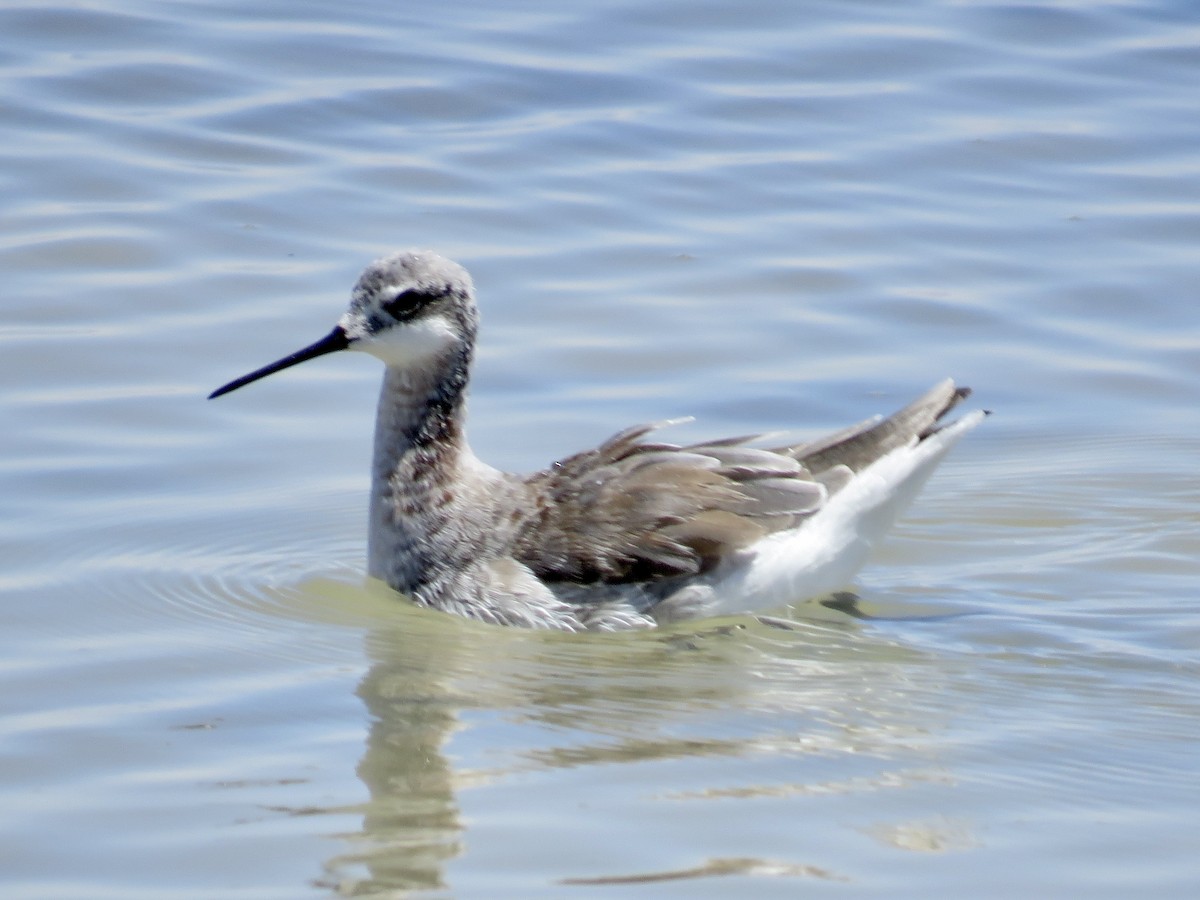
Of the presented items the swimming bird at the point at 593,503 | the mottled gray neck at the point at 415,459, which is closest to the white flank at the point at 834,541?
the swimming bird at the point at 593,503

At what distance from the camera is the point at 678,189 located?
1352 cm

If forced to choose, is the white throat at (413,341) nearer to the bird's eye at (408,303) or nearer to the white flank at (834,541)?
the bird's eye at (408,303)

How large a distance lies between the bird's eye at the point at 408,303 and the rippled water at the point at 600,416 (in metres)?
1.13

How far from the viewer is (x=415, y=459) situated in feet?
27.9

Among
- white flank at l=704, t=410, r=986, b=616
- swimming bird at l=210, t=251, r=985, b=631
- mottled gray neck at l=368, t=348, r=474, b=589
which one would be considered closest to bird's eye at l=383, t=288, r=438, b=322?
swimming bird at l=210, t=251, r=985, b=631

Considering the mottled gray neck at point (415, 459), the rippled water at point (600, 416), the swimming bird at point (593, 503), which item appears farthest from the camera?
the mottled gray neck at point (415, 459)

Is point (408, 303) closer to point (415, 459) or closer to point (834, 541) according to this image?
point (415, 459)

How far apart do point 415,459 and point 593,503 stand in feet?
2.96

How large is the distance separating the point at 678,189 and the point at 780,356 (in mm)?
2832

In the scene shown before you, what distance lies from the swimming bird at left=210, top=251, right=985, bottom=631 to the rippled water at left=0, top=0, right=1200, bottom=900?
0.59 feet

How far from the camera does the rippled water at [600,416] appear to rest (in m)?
5.71

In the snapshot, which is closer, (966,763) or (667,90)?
(966,763)

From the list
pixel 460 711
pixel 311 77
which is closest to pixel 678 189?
pixel 311 77

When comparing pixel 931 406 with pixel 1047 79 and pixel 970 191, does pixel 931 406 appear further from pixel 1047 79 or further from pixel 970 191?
pixel 1047 79
